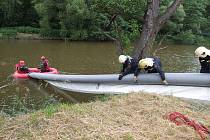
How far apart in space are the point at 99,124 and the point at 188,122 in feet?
4.77

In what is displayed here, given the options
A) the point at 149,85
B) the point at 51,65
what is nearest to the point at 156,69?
Result: the point at 149,85

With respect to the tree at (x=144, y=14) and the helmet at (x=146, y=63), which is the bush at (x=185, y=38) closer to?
the tree at (x=144, y=14)

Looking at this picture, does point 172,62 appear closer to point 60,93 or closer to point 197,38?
point 60,93

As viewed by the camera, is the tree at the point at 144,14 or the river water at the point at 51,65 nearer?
the tree at the point at 144,14

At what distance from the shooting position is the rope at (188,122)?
5.84 meters

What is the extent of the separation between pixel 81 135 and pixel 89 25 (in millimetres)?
39423

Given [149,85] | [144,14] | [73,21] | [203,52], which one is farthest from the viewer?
[73,21]

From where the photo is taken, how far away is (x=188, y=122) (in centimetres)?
621

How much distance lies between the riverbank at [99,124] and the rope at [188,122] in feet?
0.32

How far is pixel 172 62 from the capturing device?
26219 mm

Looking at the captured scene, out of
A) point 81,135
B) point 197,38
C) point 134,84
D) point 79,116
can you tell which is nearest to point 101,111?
point 79,116

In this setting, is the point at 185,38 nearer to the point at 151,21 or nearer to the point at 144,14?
the point at 144,14

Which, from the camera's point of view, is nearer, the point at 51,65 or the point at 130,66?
the point at 130,66

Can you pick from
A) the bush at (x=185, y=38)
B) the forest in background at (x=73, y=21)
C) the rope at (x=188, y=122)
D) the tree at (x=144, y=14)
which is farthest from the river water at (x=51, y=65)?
the bush at (x=185, y=38)
